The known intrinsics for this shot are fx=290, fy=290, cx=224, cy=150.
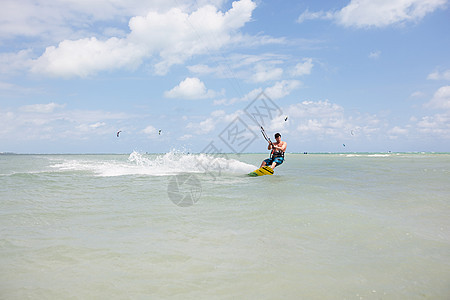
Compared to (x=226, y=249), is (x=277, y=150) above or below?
above

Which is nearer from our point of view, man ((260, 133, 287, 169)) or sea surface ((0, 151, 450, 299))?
sea surface ((0, 151, 450, 299))

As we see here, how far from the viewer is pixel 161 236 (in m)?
5.12

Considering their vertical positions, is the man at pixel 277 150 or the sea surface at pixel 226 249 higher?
the man at pixel 277 150

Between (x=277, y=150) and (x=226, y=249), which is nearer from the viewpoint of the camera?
(x=226, y=249)

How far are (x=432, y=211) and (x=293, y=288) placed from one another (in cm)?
567

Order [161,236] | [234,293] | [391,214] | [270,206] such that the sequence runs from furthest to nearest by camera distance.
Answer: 1. [270,206]
2. [391,214]
3. [161,236]
4. [234,293]

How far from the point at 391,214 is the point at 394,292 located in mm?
4012

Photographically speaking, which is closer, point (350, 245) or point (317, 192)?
point (350, 245)

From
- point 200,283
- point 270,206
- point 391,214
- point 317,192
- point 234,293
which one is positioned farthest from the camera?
point 317,192

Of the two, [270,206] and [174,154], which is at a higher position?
[174,154]

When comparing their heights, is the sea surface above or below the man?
below

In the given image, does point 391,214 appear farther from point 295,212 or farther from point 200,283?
point 200,283

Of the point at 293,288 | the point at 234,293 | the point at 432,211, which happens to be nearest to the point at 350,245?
the point at 293,288

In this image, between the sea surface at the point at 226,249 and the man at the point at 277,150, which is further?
the man at the point at 277,150
